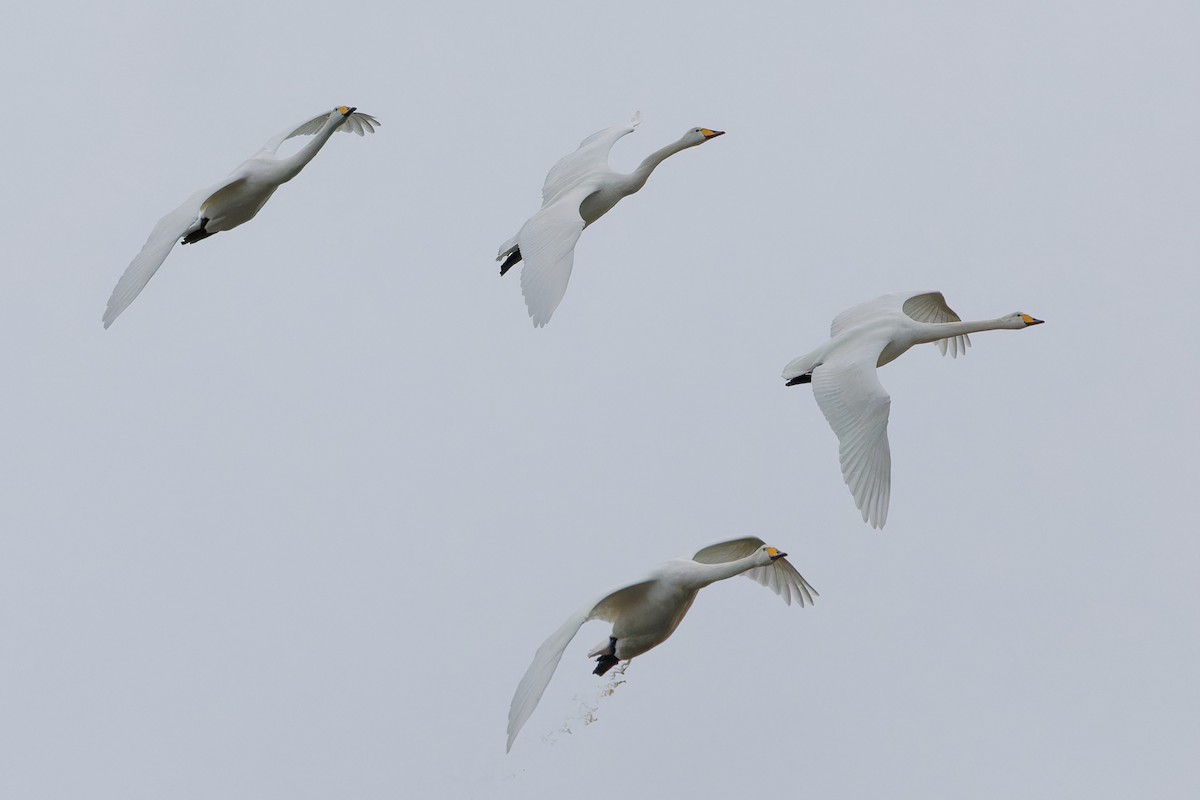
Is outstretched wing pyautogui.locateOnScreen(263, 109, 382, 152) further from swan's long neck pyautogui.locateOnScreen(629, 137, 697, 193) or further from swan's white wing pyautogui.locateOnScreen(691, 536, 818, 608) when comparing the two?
swan's white wing pyautogui.locateOnScreen(691, 536, 818, 608)

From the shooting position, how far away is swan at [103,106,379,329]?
25.6 m

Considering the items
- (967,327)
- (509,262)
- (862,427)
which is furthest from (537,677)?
(967,327)

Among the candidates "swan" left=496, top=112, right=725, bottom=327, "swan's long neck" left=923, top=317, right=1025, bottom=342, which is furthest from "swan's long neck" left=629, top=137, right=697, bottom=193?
"swan's long neck" left=923, top=317, right=1025, bottom=342

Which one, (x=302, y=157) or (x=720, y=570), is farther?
(x=302, y=157)

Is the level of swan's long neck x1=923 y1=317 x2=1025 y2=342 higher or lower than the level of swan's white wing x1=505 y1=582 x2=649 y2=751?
higher

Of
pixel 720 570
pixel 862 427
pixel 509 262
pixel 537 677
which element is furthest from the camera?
pixel 509 262

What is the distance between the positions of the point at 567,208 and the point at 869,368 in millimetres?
3912

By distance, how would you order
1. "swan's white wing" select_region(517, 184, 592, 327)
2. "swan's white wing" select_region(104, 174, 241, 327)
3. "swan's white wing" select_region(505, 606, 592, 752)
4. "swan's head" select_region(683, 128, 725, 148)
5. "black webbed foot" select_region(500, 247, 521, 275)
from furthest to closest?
"swan's head" select_region(683, 128, 725, 148)
"black webbed foot" select_region(500, 247, 521, 275)
"swan's white wing" select_region(104, 174, 241, 327)
"swan's white wing" select_region(517, 184, 592, 327)
"swan's white wing" select_region(505, 606, 592, 752)

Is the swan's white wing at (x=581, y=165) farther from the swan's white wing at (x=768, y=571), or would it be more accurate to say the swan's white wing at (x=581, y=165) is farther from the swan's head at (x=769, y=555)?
the swan's head at (x=769, y=555)

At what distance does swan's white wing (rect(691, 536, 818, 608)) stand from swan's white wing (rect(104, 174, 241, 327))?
6.70 meters

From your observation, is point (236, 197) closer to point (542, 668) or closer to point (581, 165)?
point (581, 165)

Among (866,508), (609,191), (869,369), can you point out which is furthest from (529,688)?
(609,191)

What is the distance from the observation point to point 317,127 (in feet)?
95.6

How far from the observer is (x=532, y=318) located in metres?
23.7
